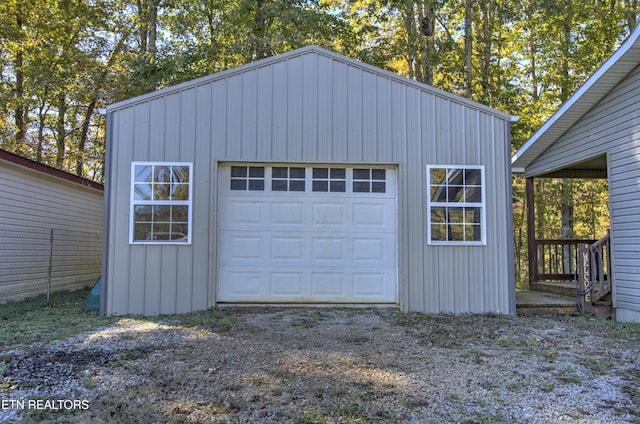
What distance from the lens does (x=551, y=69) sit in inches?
571

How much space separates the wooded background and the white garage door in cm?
693

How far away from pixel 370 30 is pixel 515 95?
497 cm

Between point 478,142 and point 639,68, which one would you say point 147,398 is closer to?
point 478,142

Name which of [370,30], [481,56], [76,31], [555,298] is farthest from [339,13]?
[555,298]

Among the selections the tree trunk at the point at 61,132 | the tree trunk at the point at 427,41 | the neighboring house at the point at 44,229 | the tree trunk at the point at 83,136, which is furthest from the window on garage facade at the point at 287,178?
the tree trunk at the point at 61,132

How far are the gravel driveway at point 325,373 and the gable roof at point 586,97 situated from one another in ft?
11.4

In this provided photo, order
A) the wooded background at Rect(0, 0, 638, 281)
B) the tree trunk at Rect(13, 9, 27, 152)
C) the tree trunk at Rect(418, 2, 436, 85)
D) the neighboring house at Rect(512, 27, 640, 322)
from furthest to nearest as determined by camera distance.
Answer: the tree trunk at Rect(13, 9, 27, 152) → the tree trunk at Rect(418, 2, 436, 85) → the wooded background at Rect(0, 0, 638, 281) → the neighboring house at Rect(512, 27, 640, 322)

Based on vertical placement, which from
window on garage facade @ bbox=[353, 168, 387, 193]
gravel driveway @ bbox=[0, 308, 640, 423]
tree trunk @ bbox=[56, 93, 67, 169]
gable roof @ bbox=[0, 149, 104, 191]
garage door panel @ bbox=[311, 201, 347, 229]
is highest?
tree trunk @ bbox=[56, 93, 67, 169]

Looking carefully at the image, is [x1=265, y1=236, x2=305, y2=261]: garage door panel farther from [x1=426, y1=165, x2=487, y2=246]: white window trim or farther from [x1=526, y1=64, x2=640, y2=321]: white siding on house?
[x1=526, y1=64, x2=640, y2=321]: white siding on house

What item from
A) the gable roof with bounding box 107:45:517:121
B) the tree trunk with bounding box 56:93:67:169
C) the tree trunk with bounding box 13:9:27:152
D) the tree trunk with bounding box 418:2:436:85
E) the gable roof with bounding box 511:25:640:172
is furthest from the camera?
the tree trunk with bounding box 56:93:67:169

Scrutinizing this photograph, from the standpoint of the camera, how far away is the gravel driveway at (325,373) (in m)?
2.88

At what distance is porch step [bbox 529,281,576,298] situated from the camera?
733cm

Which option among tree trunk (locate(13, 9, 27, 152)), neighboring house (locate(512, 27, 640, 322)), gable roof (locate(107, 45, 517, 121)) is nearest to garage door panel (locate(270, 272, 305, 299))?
gable roof (locate(107, 45, 517, 121))

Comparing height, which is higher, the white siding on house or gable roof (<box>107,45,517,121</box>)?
gable roof (<box>107,45,517,121</box>)
